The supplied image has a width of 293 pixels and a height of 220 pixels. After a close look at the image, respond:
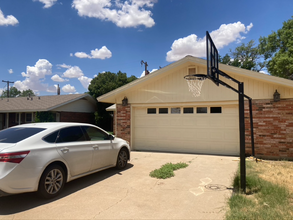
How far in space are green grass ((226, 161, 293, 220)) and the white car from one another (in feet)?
11.0

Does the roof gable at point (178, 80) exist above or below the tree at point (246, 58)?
below

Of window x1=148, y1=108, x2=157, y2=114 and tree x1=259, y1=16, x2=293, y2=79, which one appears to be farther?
tree x1=259, y1=16, x2=293, y2=79

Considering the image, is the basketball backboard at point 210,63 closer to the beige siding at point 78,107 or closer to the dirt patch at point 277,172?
the dirt patch at point 277,172

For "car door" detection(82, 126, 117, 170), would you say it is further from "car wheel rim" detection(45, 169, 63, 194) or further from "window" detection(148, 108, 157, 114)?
"window" detection(148, 108, 157, 114)

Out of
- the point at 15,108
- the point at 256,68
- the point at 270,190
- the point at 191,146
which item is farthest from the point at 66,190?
the point at 256,68

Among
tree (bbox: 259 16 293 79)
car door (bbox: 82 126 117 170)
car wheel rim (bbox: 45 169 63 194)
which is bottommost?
car wheel rim (bbox: 45 169 63 194)

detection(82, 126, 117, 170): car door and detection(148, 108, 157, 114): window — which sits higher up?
detection(148, 108, 157, 114): window

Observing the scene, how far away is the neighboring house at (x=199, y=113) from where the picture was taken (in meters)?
8.05

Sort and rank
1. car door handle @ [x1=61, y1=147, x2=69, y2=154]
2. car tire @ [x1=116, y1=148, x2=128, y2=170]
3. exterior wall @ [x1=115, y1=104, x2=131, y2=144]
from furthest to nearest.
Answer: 1. exterior wall @ [x1=115, y1=104, x2=131, y2=144]
2. car tire @ [x1=116, y1=148, x2=128, y2=170]
3. car door handle @ [x1=61, y1=147, x2=69, y2=154]

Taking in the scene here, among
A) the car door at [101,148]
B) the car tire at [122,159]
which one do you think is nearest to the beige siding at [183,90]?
→ the car tire at [122,159]

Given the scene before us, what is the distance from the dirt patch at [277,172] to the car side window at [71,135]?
4867 mm

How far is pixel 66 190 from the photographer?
4.93 metres

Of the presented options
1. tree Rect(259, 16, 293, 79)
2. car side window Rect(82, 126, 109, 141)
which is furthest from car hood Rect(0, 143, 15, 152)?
tree Rect(259, 16, 293, 79)

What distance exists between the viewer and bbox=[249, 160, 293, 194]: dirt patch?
520 centimetres
